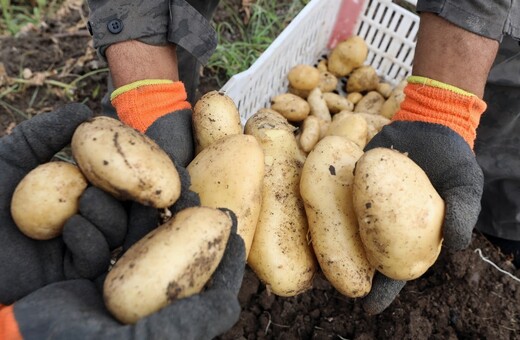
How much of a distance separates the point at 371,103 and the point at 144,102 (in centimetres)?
132

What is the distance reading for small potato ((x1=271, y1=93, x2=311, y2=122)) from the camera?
2.17m

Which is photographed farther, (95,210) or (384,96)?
(384,96)

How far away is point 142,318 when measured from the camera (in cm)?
91

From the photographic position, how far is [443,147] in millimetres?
1398

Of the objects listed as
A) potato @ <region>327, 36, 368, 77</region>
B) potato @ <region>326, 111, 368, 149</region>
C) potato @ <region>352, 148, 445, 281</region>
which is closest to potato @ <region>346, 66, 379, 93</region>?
potato @ <region>327, 36, 368, 77</region>

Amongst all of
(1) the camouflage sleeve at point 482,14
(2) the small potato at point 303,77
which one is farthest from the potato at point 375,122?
(1) the camouflage sleeve at point 482,14

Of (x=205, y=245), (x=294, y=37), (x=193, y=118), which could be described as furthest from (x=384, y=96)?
(x=205, y=245)

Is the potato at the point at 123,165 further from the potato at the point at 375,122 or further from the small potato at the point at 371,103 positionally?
the small potato at the point at 371,103

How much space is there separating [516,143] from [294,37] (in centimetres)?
113

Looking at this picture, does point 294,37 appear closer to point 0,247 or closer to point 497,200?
point 497,200

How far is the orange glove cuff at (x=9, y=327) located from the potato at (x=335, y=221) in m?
0.81

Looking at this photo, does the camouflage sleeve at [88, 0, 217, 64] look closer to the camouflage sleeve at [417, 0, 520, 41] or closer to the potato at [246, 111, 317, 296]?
the potato at [246, 111, 317, 296]

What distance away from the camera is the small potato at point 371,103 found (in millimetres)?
2355

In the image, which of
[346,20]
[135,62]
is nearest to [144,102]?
[135,62]
